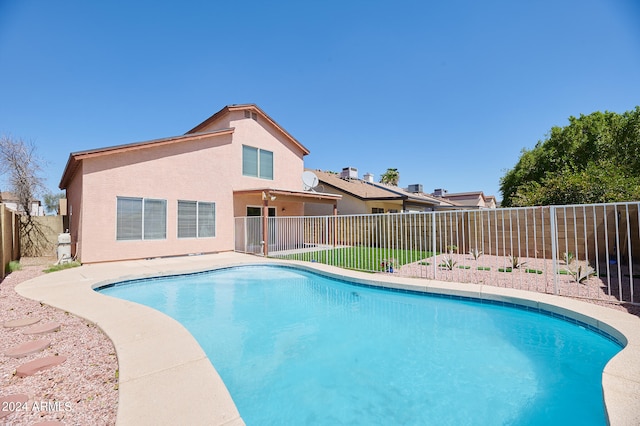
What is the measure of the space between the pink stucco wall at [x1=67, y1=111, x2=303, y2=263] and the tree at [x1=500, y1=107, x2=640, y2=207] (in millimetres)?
14428

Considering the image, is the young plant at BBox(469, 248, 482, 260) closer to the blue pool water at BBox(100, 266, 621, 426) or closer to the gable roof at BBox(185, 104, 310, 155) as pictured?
the blue pool water at BBox(100, 266, 621, 426)

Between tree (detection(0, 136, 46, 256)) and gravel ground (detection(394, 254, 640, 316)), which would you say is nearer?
gravel ground (detection(394, 254, 640, 316))

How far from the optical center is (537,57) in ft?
36.6

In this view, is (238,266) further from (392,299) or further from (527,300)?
(527,300)

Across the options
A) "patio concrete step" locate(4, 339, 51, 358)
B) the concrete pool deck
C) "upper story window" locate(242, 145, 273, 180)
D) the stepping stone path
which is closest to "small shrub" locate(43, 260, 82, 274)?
the concrete pool deck

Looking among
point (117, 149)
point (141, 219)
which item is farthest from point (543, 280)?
point (117, 149)

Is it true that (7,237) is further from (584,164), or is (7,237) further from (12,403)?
(584,164)

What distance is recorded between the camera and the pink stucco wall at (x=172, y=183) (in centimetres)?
1058

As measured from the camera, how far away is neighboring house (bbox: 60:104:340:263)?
10.7 m

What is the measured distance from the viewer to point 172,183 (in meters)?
12.7

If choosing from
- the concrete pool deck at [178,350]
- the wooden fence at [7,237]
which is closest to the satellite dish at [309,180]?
the concrete pool deck at [178,350]

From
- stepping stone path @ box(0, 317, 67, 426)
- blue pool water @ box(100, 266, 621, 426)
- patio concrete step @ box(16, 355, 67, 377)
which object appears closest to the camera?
stepping stone path @ box(0, 317, 67, 426)

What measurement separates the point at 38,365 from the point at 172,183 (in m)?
10.6

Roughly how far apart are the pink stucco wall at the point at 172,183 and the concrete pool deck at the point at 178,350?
302 centimetres
